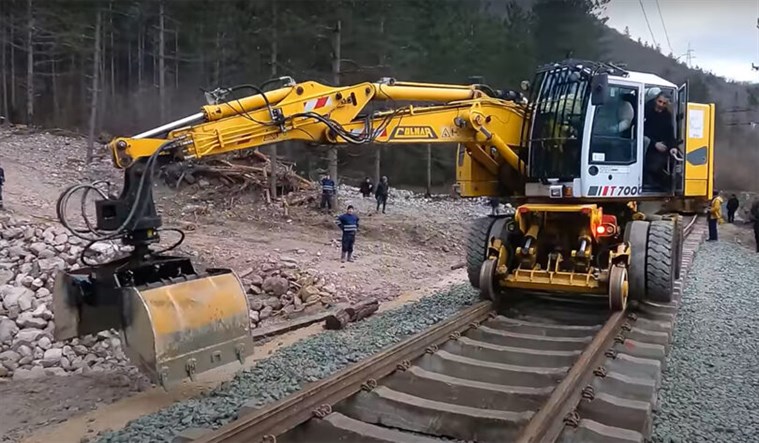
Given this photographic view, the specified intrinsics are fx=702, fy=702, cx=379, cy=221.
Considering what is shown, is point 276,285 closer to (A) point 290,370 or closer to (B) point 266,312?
(B) point 266,312

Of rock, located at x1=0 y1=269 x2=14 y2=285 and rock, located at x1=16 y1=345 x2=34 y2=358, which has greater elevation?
rock, located at x1=0 y1=269 x2=14 y2=285

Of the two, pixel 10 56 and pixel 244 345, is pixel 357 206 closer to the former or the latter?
pixel 244 345

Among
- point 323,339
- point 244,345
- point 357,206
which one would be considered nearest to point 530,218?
point 323,339

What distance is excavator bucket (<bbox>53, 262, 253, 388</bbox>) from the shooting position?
5.50m

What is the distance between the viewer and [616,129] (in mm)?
9062

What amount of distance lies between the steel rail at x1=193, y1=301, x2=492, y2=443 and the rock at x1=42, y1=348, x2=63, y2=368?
6.07m

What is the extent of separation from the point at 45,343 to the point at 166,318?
6.38m

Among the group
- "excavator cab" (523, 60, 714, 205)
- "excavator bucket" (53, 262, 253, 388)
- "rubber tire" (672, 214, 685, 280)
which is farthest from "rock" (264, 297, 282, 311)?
"rubber tire" (672, 214, 685, 280)

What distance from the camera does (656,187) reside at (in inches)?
380

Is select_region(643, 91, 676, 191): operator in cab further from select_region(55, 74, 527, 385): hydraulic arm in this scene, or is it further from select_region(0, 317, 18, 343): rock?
select_region(0, 317, 18, 343): rock

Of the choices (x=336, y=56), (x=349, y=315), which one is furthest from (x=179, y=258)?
(x=336, y=56)

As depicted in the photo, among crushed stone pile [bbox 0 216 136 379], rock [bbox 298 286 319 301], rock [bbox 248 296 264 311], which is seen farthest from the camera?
rock [bbox 298 286 319 301]

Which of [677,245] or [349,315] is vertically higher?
[677,245]

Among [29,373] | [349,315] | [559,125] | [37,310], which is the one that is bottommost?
[29,373]
